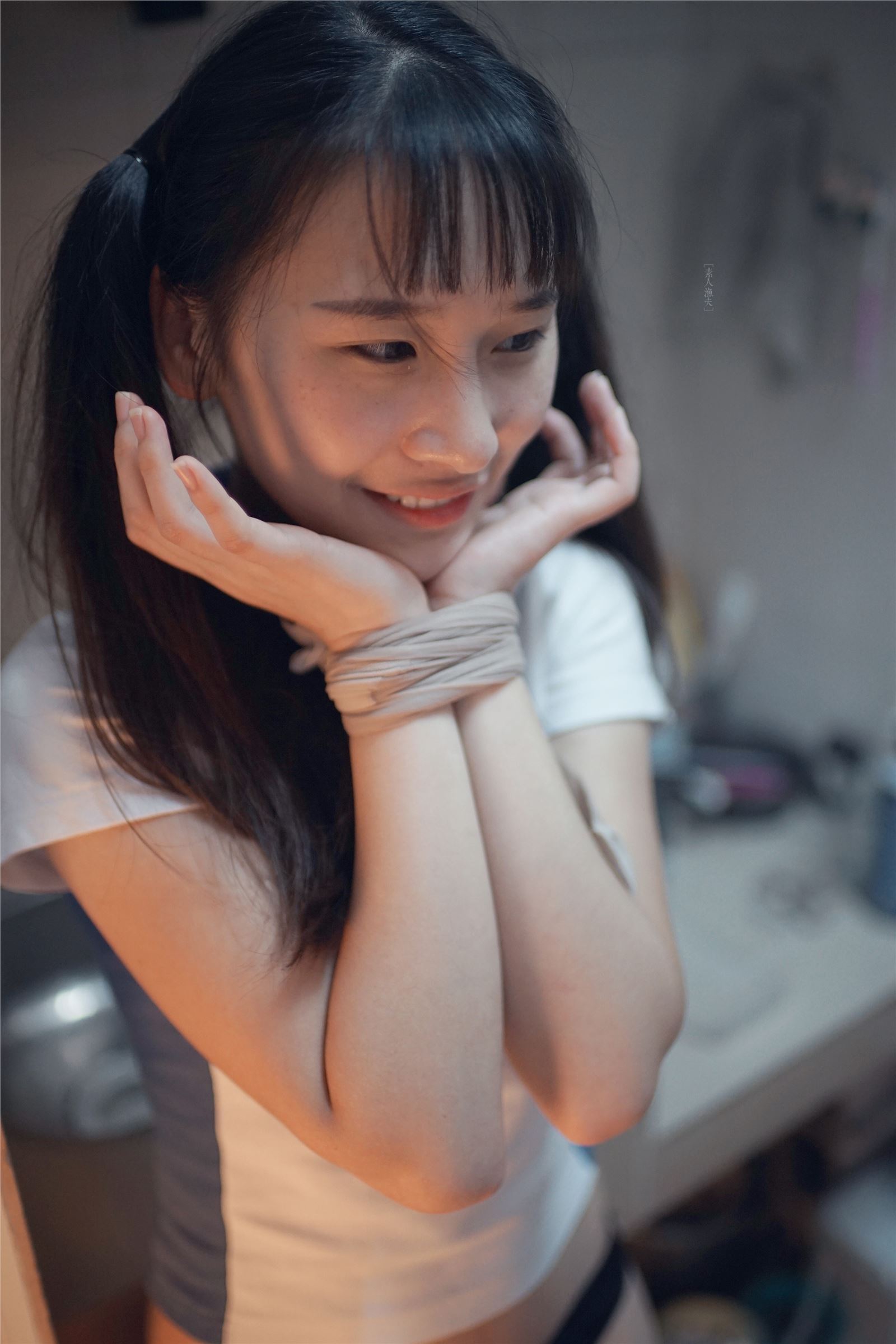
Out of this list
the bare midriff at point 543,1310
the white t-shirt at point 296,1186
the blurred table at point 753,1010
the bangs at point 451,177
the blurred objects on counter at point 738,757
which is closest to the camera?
the bangs at point 451,177

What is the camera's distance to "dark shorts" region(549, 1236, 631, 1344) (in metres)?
0.64

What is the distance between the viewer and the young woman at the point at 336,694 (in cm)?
39

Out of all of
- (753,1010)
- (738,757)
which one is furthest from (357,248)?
(738,757)

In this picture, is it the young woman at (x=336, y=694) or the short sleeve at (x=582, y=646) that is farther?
the short sleeve at (x=582, y=646)

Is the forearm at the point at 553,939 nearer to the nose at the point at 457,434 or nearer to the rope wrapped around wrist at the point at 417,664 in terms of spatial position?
the rope wrapped around wrist at the point at 417,664

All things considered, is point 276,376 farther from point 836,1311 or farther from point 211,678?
point 836,1311

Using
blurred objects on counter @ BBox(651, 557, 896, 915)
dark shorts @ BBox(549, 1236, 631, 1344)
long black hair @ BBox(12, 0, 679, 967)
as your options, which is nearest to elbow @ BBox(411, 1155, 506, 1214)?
long black hair @ BBox(12, 0, 679, 967)

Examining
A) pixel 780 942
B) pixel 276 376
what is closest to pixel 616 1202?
pixel 780 942

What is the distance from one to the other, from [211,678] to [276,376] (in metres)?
0.15

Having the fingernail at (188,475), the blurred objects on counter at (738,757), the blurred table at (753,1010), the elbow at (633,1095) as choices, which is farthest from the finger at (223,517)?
the blurred objects on counter at (738,757)

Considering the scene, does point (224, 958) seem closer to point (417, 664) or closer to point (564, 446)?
point (417, 664)

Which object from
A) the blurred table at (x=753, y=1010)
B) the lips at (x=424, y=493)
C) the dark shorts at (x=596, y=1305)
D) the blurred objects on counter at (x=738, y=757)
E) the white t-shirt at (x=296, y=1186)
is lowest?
the blurred table at (x=753, y=1010)

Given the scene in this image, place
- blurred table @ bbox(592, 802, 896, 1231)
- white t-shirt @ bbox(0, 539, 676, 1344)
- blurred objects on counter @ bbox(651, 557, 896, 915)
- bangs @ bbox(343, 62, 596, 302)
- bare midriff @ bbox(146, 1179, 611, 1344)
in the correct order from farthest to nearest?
blurred objects on counter @ bbox(651, 557, 896, 915), blurred table @ bbox(592, 802, 896, 1231), bare midriff @ bbox(146, 1179, 611, 1344), white t-shirt @ bbox(0, 539, 676, 1344), bangs @ bbox(343, 62, 596, 302)

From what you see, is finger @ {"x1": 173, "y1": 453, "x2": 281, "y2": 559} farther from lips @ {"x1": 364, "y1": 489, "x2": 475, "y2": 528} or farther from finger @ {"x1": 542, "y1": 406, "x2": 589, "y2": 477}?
finger @ {"x1": 542, "y1": 406, "x2": 589, "y2": 477}
